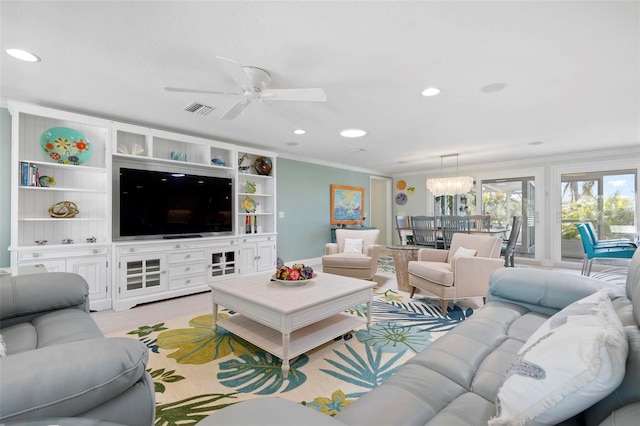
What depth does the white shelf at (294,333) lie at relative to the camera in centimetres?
207

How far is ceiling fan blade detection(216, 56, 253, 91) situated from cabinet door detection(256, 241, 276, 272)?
9.97 ft

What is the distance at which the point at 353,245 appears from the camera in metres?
4.71

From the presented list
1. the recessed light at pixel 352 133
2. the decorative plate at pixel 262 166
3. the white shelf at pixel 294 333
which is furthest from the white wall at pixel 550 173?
the white shelf at pixel 294 333

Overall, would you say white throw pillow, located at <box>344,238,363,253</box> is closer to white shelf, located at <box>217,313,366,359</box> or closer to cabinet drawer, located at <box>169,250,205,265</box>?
white shelf, located at <box>217,313,366,359</box>

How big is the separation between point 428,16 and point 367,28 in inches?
14.4

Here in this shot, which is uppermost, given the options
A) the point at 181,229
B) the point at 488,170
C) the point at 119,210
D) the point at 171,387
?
the point at 488,170

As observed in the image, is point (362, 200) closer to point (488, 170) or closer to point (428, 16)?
Answer: point (488, 170)

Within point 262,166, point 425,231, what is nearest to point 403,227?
point 425,231

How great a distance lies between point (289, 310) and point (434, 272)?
1.97m

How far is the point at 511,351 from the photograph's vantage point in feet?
4.23

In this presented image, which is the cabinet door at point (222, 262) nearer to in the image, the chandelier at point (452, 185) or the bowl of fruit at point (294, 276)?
the bowl of fruit at point (294, 276)

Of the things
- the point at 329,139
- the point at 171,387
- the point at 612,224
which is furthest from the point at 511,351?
the point at 612,224

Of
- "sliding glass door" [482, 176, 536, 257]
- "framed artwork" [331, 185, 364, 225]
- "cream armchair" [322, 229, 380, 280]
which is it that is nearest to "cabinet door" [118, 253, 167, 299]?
"cream armchair" [322, 229, 380, 280]

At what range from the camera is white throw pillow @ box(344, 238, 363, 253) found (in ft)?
15.3
